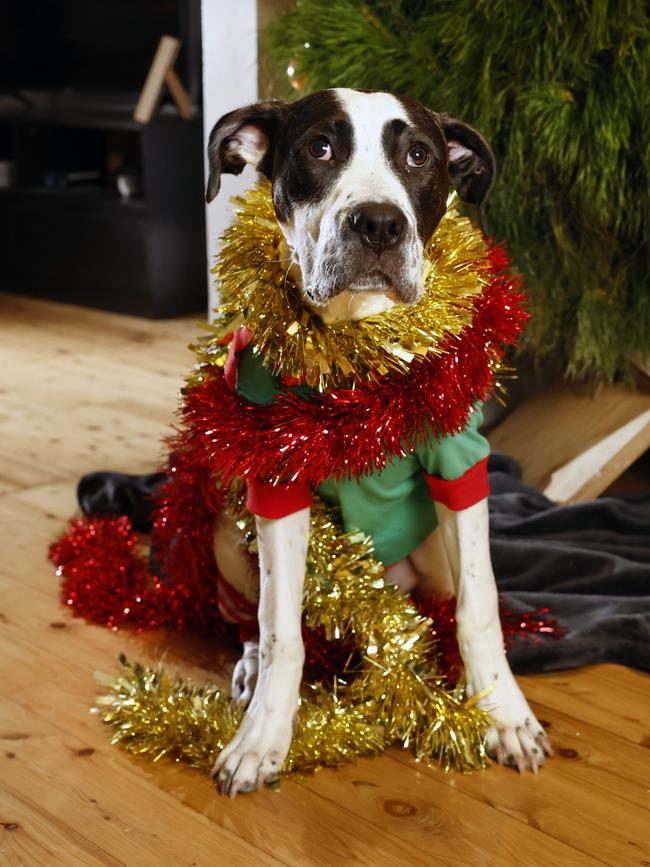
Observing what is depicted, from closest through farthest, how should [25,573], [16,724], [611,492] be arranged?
[16,724]
[25,573]
[611,492]

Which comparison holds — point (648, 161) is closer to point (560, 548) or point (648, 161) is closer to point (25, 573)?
point (560, 548)

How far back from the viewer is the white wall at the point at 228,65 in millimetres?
2967

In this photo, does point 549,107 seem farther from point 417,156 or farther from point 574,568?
point 574,568

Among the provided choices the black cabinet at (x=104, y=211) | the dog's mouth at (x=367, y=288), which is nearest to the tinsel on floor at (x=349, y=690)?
the dog's mouth at (x=367, y=288)

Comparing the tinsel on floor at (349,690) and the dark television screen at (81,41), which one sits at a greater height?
the dark television screen at (81,41)

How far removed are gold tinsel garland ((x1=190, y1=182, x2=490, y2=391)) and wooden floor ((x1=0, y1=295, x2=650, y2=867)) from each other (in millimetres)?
620

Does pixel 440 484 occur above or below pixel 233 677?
above

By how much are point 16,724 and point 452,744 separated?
2.34 feet

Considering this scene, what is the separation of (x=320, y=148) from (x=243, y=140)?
0.19 m

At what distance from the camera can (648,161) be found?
7.63ft

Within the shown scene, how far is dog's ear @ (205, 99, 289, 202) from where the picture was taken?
165 centimetres

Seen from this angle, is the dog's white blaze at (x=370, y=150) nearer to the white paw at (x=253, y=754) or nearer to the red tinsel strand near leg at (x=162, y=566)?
the red tinsel strand near leg at (x=162, y=566)

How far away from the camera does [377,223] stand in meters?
1.48

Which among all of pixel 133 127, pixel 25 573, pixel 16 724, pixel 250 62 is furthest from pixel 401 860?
pixel 133 127
